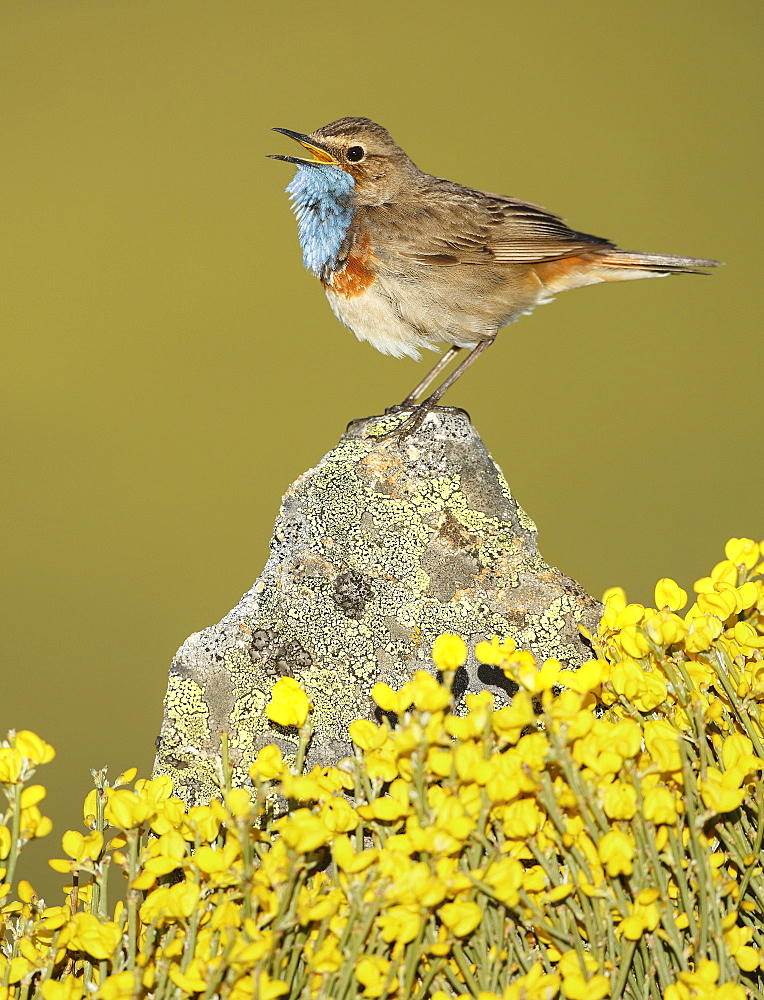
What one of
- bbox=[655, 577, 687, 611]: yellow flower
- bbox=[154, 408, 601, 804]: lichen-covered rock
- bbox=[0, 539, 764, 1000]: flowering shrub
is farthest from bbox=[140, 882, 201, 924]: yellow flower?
bbox=[655, 577, 687, 611]: yellow flower

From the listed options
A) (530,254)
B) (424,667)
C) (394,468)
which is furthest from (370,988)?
(530,254)

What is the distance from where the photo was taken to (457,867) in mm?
1039

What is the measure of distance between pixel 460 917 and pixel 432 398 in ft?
3.83

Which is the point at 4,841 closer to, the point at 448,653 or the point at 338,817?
the point at 338,817

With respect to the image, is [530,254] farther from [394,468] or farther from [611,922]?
[611,922]

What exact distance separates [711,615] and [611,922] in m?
0.44

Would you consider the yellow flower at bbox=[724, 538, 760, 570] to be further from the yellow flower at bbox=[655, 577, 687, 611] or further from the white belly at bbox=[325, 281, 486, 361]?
the white belly at bbox=[325, 281, 486, 361]

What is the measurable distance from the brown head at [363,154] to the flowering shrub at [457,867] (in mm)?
1415

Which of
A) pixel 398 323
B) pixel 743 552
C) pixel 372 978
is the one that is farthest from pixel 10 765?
pixel 398 323

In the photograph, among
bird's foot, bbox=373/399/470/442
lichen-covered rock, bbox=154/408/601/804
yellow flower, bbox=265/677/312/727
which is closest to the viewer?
yellow flower, bbox=265/677/312/727

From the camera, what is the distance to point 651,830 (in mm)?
1019

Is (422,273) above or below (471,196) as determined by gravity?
below

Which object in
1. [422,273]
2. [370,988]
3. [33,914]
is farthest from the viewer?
[422,273]

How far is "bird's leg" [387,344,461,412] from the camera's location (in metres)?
2.02
